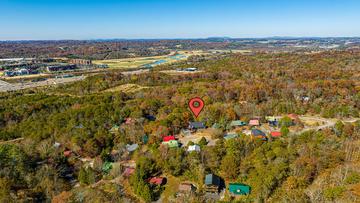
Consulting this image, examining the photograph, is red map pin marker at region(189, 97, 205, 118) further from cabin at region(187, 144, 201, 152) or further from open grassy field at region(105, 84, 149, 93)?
open grassy field at region(105, 84, 149, 93)

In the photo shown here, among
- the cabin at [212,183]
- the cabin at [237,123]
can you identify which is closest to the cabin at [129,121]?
the cabin at [237,123]

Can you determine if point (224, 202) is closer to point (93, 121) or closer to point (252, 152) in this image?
point (252, 152)

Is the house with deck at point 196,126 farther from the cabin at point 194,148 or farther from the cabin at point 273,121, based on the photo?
the cabin at point 273,121

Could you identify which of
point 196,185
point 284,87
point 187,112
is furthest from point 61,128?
point 284,87

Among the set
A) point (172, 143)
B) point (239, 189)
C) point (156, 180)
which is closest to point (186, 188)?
point (156, 180)

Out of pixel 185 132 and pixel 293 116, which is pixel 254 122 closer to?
pixel 293 116

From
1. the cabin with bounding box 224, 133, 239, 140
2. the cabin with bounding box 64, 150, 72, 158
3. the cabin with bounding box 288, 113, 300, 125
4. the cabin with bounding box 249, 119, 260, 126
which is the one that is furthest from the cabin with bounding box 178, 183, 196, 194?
the cabin with bounding box 288, 113, 300, 125

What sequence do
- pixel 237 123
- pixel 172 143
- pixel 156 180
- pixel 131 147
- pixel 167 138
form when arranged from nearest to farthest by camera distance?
pixel 156 180, pixel 131 147, pixel 172 143, pixel 167 138, pixel 237 123
